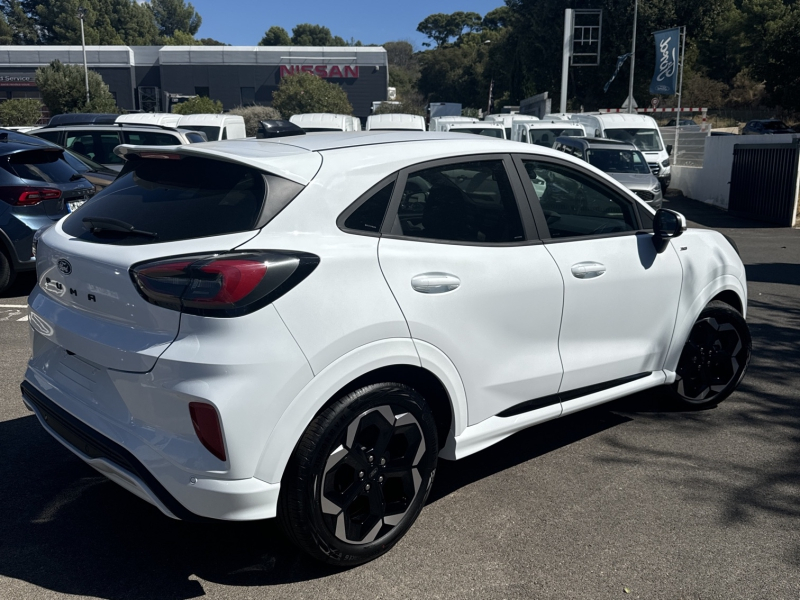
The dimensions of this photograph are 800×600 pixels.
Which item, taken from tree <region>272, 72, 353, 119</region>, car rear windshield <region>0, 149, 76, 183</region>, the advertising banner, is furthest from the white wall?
tree <region>272, 72, 353, 119</region>

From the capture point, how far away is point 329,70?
191 feet

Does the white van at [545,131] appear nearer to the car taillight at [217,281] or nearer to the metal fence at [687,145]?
the metal fence at [687,145]

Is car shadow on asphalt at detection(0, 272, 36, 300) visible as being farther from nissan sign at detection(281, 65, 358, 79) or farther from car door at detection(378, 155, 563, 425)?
nissan sign at detection(281, 65, 358, 79)

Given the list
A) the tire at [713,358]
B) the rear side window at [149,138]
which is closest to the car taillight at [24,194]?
the rear side window at [149,138]

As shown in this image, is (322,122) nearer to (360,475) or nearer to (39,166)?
(39,166)

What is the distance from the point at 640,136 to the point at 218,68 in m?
44.0

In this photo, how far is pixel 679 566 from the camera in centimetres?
324

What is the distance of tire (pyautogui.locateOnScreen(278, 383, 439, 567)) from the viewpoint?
9.68 feet

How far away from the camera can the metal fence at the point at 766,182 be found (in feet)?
50.9

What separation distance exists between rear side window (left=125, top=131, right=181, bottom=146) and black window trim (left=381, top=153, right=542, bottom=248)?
9580 millimetres

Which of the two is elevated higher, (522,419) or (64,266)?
(64,266)

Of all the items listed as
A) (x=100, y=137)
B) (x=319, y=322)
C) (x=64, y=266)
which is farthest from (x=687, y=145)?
(x=64, y=266)

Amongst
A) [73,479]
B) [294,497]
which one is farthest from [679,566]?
[73,479]

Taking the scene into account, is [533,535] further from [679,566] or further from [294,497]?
[294,497]
